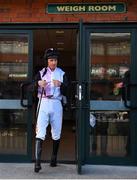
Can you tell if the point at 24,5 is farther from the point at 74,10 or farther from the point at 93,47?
the point at 93,47

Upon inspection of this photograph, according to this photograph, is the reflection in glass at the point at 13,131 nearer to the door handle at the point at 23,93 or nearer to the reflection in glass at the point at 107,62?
the door handle at the point at 23,93

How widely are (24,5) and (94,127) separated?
247 cm

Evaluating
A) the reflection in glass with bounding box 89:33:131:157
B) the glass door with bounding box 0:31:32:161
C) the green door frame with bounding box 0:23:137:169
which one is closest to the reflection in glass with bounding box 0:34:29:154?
the glass door with bounding box 0:31:32:161

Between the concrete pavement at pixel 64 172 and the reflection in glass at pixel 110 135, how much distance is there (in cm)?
33

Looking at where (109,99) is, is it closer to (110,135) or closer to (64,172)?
(110,135)


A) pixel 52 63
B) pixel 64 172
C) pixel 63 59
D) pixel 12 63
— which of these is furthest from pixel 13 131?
→ pixel 63 59

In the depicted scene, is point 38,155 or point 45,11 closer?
point 38,155

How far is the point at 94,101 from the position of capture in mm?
8102

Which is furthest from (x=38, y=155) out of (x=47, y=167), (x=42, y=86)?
(x=42, y=86)

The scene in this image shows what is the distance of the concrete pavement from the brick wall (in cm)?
253

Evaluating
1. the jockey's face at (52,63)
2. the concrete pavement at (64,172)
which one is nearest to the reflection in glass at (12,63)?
the jockey's face at (52,63)

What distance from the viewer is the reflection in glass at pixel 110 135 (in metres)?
8.12

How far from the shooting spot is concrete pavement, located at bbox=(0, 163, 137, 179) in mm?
7199

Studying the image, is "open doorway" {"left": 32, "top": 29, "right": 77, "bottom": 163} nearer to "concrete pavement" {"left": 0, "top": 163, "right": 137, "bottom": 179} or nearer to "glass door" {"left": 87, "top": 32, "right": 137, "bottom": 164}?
"concrete pavement" {"left": 0, "top": 163, "right": 137, "bottom": 179}
